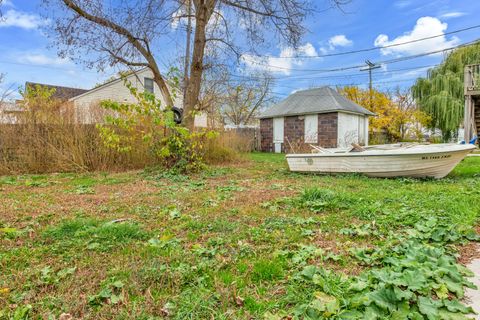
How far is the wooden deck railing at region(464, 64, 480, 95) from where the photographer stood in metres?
9.57

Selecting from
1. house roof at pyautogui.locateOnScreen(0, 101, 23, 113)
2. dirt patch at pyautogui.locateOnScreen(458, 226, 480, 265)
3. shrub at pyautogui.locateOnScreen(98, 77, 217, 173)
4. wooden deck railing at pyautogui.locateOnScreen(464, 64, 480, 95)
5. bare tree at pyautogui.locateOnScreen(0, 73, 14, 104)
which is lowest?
dirt patch at pyautogui.locateOnScreen(458, 226, 480, 265)

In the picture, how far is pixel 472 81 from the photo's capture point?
9.77 metres

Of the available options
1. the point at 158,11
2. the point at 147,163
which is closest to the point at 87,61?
the point at 158,11

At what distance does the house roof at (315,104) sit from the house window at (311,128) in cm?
37

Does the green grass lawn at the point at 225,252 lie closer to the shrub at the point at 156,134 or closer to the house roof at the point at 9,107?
the shrub at the point at 156,134

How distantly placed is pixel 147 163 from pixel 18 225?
17.3 ft

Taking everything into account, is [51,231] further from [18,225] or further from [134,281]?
[134,281]

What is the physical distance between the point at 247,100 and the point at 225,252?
24515 mm

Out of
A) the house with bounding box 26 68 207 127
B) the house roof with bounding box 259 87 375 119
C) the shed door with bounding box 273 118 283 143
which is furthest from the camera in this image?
the house with bounding box 26 68 207 127

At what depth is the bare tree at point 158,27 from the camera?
7113mm

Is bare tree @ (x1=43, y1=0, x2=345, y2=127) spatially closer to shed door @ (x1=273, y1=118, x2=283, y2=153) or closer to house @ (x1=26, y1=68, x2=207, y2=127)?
house @ (x1=26, y1=68, x2=207, y2=127)

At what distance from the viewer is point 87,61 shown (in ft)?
25.3

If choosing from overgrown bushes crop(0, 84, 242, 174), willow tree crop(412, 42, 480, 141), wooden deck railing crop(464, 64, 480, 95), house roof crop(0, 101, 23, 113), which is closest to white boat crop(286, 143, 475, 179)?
overgrown bushes crop(0, 84, 242, 174)

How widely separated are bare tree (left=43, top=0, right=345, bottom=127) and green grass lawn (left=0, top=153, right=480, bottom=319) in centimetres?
457
